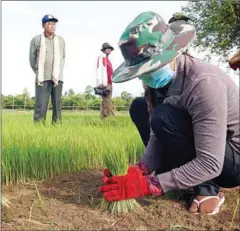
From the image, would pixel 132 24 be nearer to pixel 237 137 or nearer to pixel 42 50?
pixel 237 137

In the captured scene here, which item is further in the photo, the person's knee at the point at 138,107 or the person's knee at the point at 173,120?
the person's knee at the point at 138,107

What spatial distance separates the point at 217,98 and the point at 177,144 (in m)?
0.31

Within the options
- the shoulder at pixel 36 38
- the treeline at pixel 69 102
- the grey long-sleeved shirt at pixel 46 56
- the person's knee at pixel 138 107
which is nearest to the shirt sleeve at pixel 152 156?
the person's knee at pixel 138 107

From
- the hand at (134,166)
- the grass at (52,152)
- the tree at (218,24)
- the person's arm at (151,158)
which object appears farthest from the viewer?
the tree at (218,24)

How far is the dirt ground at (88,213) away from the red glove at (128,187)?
0.11 m

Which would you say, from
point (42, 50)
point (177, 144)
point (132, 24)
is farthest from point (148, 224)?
point (42, 50)

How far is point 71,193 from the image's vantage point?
204cm

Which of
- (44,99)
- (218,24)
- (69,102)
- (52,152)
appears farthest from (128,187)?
(69,102)

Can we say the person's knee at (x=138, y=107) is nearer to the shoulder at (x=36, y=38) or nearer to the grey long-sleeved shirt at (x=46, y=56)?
the grey long-sleeved shirt at (x=46, y=56)

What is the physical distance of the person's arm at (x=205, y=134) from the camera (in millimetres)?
1555

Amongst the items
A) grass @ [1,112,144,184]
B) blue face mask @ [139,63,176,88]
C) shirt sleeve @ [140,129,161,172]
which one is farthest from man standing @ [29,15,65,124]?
blue face mask @ [139,63,176,88]

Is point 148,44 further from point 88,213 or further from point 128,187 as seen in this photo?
point 88,213

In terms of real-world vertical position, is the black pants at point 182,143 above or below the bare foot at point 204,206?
above

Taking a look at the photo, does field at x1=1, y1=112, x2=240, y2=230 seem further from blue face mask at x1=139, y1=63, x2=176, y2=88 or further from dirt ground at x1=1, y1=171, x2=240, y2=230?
blue face mask at x1=139, y1=63, x2=176, y2=88
